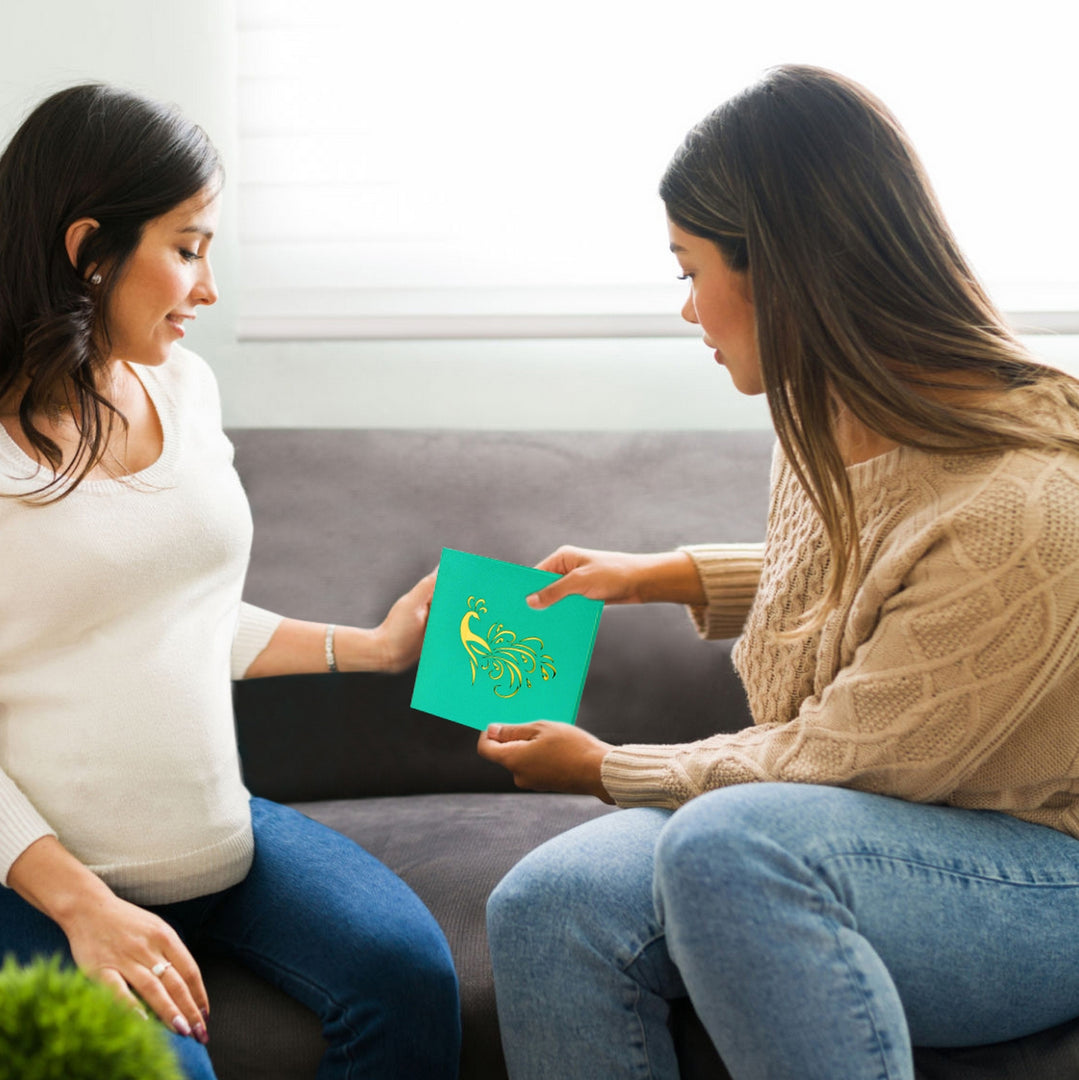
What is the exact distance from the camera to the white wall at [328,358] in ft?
6.11

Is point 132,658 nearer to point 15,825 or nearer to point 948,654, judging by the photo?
point 15,825

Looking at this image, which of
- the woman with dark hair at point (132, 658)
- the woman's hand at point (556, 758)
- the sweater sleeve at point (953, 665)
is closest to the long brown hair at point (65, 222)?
the woman with dark hair at point (132, 658)

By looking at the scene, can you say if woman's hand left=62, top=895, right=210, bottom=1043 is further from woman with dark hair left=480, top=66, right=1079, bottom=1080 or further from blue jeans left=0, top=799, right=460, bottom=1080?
woman with dark hair left=480, top=66, right=1079, bottom=1080

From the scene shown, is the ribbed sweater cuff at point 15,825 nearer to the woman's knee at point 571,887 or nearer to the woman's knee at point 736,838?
the woman's knee at point 571,887

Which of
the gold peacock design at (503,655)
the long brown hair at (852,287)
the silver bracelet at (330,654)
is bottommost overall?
the silver bracelet at (330,654)

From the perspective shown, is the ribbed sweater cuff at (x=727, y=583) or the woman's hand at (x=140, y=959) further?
the ribbed sweater cuff at (x=727, y=583)

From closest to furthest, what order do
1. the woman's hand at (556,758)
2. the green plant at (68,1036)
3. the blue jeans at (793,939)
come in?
1. the green plant at (68,1036)
2. the blue jeans at (793,939)
3. the woman's hand at (556,758)

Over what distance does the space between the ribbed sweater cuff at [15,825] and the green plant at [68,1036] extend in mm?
445

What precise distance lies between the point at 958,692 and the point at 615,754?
0.36m

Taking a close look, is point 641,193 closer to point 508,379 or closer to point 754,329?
point 508,379

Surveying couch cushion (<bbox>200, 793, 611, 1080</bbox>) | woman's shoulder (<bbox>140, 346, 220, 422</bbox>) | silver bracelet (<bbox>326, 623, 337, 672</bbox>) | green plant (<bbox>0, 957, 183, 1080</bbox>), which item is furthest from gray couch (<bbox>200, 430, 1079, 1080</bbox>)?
green plant (<bbox>0, 957, 183, 1080</bbox>)

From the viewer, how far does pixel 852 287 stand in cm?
97

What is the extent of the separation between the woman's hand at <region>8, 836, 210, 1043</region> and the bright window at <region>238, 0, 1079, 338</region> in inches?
44.7

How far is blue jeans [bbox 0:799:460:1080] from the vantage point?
1.02 meters
